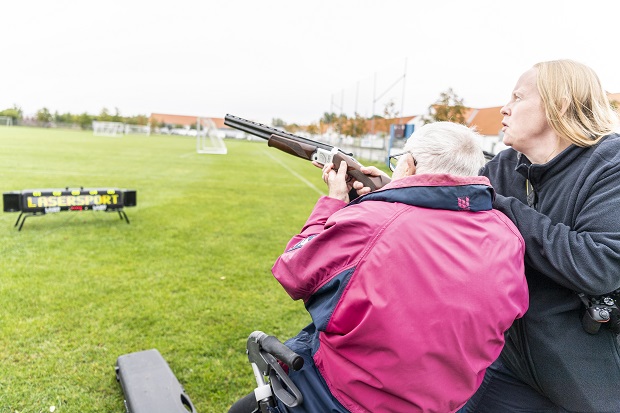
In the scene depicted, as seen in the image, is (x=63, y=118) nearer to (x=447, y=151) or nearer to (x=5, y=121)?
(x=5, y=121)

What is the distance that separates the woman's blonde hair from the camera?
1.52m

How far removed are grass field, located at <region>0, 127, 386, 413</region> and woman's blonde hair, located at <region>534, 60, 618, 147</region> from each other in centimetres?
298

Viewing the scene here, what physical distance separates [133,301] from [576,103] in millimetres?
4682

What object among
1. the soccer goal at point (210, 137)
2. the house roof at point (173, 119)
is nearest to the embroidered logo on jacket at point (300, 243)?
the soccer goal at point (210, 137)

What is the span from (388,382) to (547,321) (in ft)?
2.35

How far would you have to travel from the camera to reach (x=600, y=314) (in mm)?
1433

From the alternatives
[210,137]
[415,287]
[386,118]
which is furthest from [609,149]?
[210,137]

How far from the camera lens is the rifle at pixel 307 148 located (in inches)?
88.6

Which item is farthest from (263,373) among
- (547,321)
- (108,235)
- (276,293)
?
(108,235)

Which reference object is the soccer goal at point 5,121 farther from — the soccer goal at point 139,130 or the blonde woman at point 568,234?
the blonde woman at point 568,234

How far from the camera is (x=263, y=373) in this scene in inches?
73.9

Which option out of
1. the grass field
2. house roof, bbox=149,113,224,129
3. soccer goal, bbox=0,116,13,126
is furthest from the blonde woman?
house roof, bbox=149,113,224,129

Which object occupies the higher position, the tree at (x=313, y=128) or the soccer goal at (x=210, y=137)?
the tree at (x=313, y=128)

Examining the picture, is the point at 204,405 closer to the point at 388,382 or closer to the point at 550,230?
the point at 388,382
